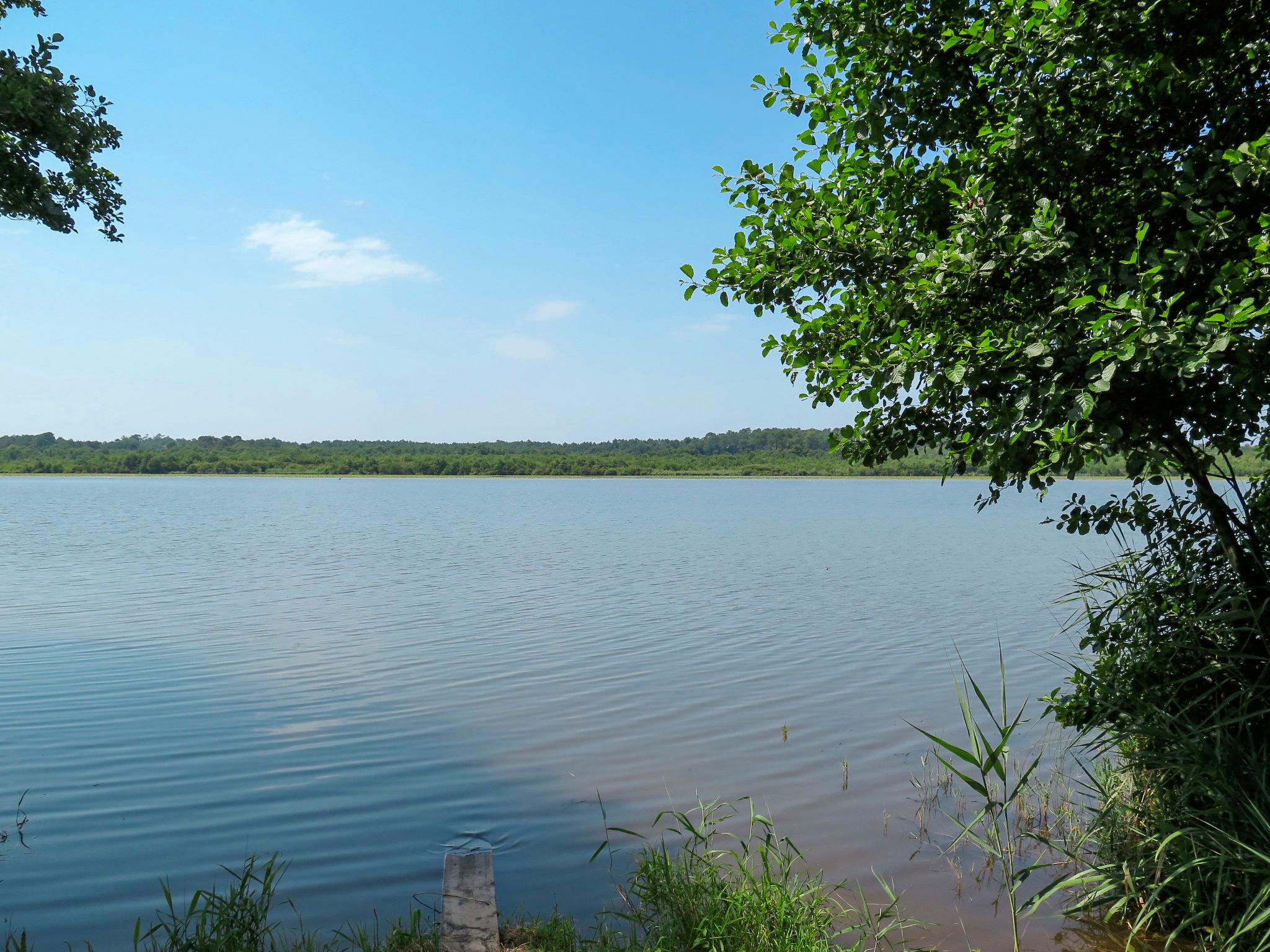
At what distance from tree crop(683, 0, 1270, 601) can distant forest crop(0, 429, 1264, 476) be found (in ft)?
408

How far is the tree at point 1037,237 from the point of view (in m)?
4.34

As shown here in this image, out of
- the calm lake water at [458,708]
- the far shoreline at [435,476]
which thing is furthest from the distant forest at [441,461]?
the calm lake water at [458,708]

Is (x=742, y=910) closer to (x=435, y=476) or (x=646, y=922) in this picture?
(x=646, y=922)

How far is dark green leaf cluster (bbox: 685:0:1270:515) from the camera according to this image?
4.32 m

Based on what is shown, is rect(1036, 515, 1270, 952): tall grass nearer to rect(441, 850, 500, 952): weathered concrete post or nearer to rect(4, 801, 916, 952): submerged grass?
rect(4, 801, 916, 952): submerged grass

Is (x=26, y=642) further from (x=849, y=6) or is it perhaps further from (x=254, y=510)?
(x=254, y=510)

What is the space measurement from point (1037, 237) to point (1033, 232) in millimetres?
45

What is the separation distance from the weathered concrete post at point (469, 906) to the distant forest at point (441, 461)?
125m

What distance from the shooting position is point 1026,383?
15.2 feet

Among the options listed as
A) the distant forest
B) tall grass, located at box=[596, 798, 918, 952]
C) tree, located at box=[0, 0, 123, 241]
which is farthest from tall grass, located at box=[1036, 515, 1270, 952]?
the distant forest

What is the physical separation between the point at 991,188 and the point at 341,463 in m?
153

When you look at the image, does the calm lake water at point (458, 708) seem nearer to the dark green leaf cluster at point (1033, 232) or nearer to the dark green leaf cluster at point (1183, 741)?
the dark green leaf cluster at point (1183, 741)

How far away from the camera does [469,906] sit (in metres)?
5.27

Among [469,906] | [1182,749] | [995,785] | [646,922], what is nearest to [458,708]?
[646,922]
